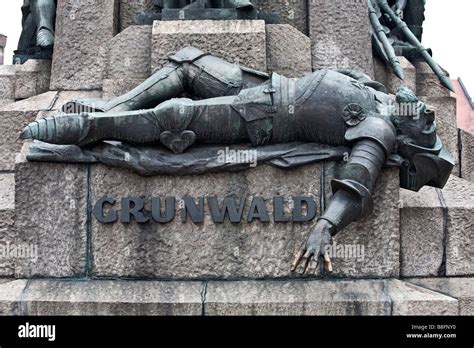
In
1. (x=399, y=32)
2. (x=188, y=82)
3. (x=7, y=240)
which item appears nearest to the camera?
(x=7, y=240)

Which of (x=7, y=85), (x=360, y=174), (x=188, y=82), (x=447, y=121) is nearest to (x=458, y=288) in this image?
(x=360, y=174)

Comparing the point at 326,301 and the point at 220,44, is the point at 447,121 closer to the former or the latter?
the point at 220,44

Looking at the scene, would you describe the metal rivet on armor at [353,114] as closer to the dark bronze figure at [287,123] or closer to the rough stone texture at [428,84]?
the dark bronze figure at [287,123]

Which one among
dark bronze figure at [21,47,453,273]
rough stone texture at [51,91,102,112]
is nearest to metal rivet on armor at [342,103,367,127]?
dark bronze figure at [21,47,453,273]

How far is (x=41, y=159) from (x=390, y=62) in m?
3.70

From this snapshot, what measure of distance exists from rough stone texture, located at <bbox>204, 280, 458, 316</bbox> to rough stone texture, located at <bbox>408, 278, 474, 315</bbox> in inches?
12.3

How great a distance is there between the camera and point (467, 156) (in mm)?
7336

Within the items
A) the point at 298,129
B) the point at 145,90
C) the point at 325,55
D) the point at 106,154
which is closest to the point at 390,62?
the point at 325,55

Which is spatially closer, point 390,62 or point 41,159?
point 41,159

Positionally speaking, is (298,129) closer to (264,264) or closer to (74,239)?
(264,264)

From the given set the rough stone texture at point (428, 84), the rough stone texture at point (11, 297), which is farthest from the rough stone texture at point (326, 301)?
the rough stone texture at point (428, 84)

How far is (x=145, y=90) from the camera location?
603 cm

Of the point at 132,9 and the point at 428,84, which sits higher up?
the point at 132,9

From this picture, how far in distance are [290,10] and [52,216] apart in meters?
3.45
